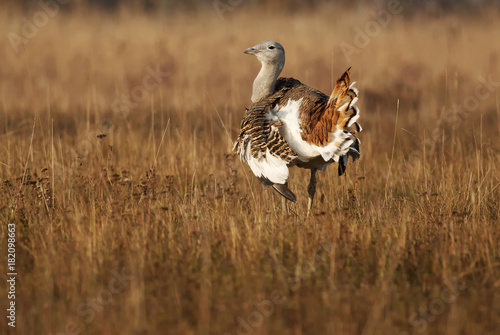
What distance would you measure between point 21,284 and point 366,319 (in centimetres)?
156

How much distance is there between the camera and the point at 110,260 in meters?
3.13

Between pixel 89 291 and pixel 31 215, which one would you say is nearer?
pixel 89 291

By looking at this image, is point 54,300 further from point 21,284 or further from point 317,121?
point 317,121

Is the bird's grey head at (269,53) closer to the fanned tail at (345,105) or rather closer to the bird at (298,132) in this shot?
the bird at (298,132)

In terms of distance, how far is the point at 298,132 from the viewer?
390cm

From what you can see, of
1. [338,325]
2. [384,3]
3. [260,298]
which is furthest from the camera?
[384,3]

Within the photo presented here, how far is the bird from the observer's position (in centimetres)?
358

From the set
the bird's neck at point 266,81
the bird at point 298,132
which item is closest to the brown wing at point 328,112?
the bird at point 298,132

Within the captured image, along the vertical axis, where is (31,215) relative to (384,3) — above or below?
below

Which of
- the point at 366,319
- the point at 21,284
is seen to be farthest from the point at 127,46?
the point at 366,319

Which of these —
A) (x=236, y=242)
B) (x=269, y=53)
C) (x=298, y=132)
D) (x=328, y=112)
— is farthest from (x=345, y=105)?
(x=269, y=53)

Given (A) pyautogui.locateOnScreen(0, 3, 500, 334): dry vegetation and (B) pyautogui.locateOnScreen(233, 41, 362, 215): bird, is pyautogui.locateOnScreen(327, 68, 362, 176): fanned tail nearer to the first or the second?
(B) pyautogui.locateOnScreen(233, 41, 362, 215): bird

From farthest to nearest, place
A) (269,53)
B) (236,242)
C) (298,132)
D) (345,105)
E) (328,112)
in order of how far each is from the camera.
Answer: (269,53) → (298,132) → (328,112) → (345,105) → (236,242)

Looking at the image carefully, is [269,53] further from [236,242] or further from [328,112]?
[236,242]
